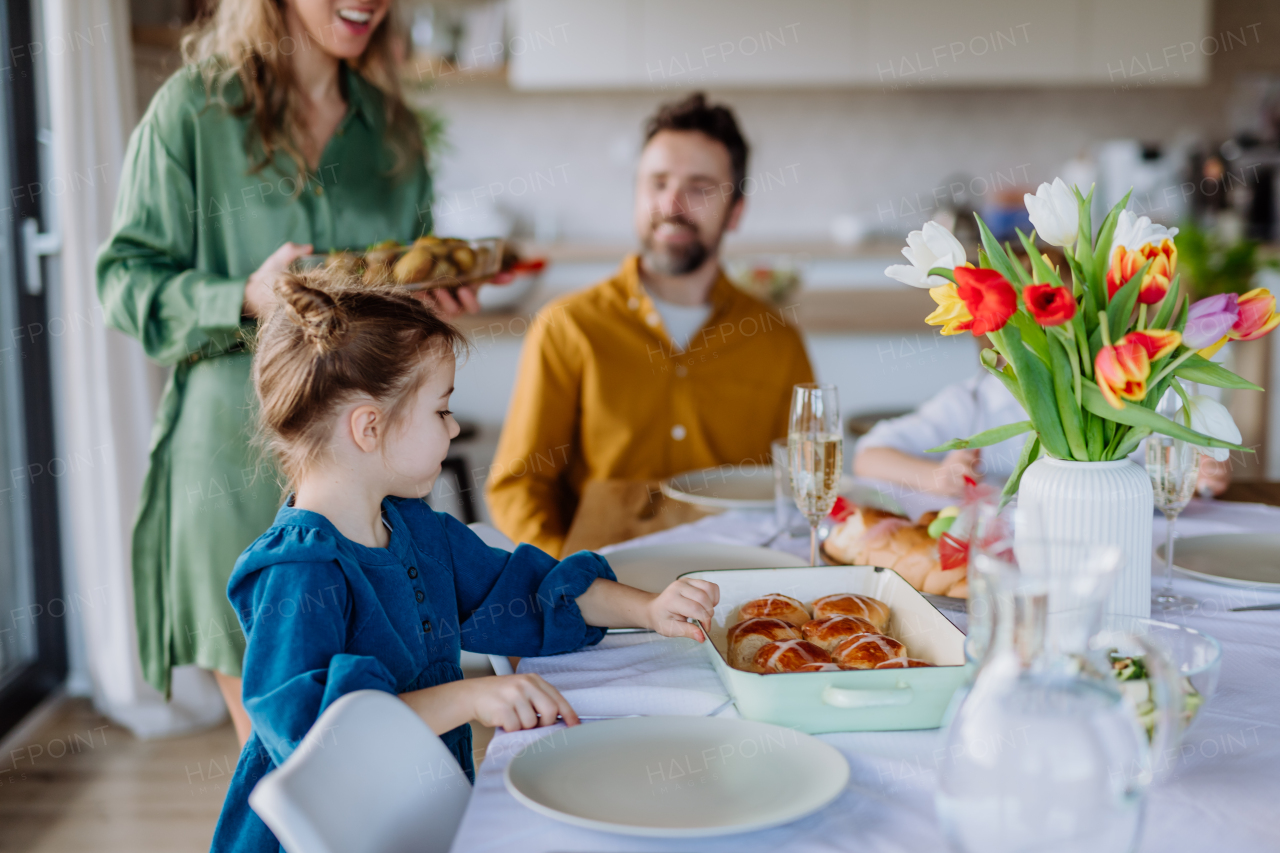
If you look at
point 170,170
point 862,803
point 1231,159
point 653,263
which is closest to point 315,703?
point 862,803

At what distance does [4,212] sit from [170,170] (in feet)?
A: 4.03

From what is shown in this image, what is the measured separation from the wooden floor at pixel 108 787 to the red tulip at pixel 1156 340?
1848 mm

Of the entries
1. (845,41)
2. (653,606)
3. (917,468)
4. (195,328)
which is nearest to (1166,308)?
(653,606)

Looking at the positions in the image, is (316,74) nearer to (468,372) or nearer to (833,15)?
(468,372)

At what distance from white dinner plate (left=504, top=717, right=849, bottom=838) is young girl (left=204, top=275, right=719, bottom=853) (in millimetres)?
161

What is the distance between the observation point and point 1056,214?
3.08 feet

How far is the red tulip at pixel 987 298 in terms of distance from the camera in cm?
85

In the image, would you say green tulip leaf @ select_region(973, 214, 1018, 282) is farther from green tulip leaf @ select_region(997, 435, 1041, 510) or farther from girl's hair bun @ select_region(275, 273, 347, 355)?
girl's hair bun @ select_region(275, 273, 347, 355)

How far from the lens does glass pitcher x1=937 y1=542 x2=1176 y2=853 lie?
55 centimetres

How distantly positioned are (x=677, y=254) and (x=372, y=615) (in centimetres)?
137

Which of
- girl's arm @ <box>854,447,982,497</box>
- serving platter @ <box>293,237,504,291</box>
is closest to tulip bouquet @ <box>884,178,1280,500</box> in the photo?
girl's arm @ <box>854,447,982,497</box>

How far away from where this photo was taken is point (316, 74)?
67.6 inches

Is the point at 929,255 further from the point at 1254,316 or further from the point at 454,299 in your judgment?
the point at 454,299

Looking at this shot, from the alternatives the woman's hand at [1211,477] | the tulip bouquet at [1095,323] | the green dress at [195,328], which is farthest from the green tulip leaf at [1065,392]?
the green dress at [195,328]
